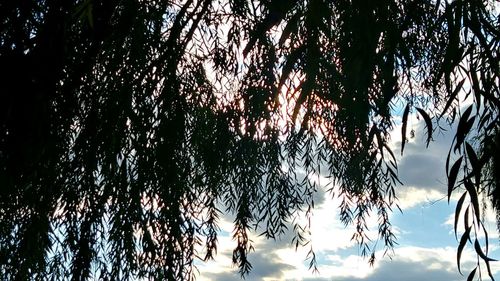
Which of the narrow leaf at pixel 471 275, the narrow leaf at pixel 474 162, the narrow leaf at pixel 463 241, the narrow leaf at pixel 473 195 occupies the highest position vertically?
the narrow leaf at pixel 474 162

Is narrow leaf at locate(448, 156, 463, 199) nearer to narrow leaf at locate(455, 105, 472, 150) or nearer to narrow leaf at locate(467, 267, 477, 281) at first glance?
narrow leaf at locate(455, 105, 472, 150)

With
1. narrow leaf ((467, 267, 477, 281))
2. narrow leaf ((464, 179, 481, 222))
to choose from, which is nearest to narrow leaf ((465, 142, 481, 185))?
narrow leaf ((464, 179, 481, 222))

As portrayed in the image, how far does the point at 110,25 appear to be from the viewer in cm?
254

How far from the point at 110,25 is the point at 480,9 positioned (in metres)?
1.42

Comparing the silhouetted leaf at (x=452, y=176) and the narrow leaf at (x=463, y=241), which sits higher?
the silhouetted leaf at (x=452, y=176)

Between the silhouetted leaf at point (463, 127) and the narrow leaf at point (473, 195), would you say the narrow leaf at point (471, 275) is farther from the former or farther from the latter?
the silhouetted leaf at point (463, 127)

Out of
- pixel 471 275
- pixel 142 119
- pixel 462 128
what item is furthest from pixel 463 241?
pixel 142 119

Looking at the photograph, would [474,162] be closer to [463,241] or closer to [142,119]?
[463,241]

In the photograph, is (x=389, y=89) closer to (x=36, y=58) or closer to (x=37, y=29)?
(x=36, y=58)

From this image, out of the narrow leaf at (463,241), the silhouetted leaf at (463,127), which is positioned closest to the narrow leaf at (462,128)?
the silhouetted leaf at (463,127)

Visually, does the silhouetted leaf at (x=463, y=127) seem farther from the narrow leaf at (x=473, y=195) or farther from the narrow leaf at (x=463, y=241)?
the narrow leaf at (x=463, y=241)

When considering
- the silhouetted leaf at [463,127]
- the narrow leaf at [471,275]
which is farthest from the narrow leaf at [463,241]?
the silhouetted leaf at [463,127]

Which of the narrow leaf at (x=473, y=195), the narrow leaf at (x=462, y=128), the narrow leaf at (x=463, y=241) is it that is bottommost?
the narrow leaf at (x=463, y=241)

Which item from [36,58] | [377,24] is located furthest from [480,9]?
[36,58]
